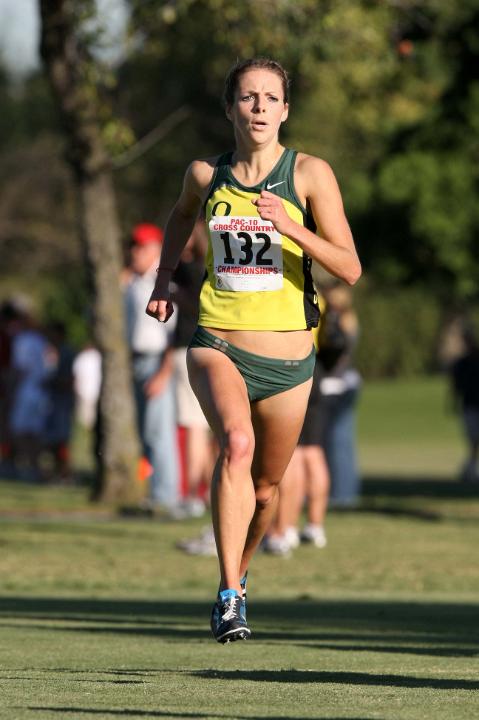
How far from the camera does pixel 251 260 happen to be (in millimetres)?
6801

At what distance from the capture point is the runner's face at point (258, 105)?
6832 mm

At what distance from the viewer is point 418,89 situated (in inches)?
1989

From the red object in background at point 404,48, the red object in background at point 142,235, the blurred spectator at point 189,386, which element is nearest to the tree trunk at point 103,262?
the blurred spectator at point 189,386

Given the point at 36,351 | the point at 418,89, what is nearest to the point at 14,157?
the point at 418,89

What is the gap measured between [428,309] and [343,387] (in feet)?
162

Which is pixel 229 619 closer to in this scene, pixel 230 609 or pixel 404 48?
pixel 230 609

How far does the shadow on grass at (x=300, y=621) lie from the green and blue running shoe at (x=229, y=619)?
3.58ft

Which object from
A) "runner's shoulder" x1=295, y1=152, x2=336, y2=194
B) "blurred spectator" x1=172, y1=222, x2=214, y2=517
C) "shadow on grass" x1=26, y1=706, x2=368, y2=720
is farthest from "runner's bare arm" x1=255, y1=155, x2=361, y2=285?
"blurred spectator" x1=172, y1=222, x2=214, y2=517

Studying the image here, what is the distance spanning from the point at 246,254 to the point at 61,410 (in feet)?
57.0

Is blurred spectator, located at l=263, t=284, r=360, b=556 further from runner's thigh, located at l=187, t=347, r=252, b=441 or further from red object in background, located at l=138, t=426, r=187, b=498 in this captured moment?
runner's thigh, located at l=187, t=347, r=252, b=441

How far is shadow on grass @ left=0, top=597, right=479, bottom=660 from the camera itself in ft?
25.3

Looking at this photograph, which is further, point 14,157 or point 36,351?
point 14,157

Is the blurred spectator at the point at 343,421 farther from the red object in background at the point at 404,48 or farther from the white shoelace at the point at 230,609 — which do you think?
the white shoelace at the point at 230,609

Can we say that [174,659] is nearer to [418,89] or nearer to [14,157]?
[418,89]
